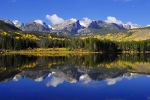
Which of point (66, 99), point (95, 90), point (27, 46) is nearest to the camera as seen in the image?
point (66, 99)

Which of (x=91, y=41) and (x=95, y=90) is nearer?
(x=95, y=90)

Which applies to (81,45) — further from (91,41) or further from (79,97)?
(79,97)

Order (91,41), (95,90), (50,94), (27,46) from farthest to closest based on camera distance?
(27,46) → (91,41) → (95,90) → (50,94)

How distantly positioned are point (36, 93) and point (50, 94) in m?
1.73

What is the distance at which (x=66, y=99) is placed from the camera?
18516 millimetres

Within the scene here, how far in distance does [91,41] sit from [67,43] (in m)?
43.7

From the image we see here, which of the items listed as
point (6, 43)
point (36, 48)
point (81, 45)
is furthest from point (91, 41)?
point (6, 43)

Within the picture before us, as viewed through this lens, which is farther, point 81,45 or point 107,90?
point 81,45

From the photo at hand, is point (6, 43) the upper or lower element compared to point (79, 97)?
upper

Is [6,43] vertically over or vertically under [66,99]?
over

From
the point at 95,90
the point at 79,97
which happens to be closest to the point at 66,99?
the point at 79,97

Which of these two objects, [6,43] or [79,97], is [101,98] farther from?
[6,43]

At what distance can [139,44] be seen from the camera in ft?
633

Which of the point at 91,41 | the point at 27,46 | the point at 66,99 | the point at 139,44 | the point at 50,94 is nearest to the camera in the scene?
the point at 66,99
